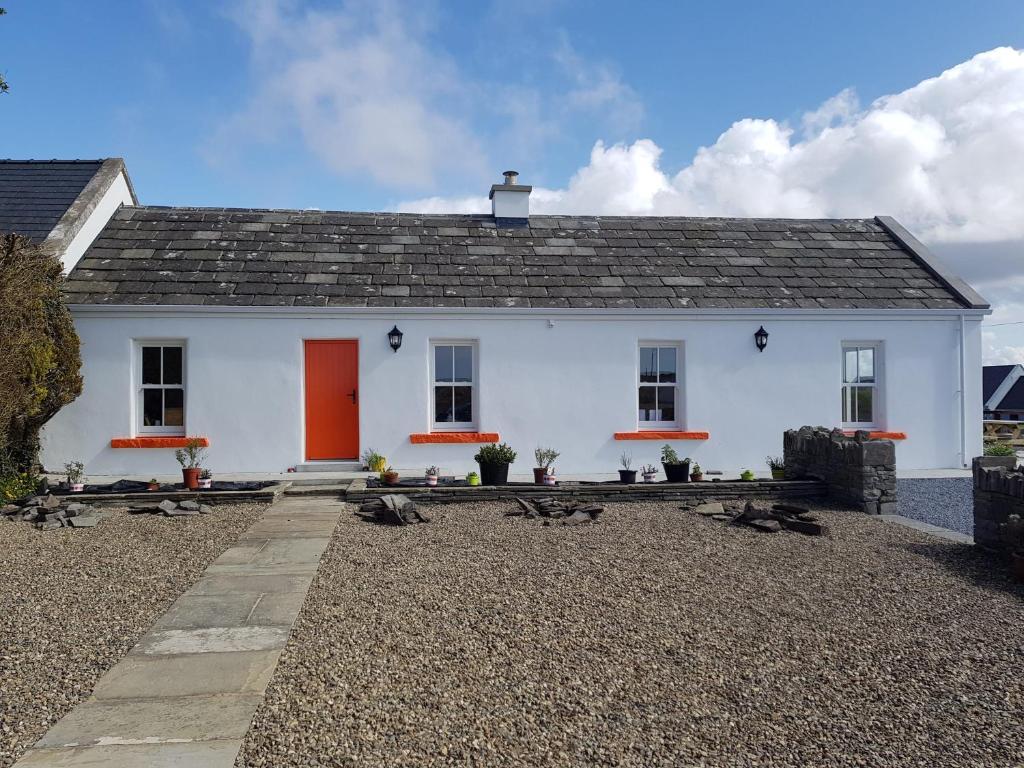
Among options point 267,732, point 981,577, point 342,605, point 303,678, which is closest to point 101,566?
point 342,605

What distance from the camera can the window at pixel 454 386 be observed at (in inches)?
496

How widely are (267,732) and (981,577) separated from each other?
19.3ft

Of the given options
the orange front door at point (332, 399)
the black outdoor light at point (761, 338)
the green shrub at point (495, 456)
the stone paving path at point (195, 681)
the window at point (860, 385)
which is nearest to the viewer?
the stone paving path at point (195, 681)

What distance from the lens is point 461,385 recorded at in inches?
498

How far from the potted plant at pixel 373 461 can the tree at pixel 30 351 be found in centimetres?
447

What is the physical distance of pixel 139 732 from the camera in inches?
135

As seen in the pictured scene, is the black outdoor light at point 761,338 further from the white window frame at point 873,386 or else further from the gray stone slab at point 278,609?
the gray stone slab at point 278,609

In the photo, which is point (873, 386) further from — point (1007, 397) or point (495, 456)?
point (1007, 397)

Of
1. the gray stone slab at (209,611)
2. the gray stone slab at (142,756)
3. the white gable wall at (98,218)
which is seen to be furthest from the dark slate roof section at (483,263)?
the gray stone slab at (142,756)

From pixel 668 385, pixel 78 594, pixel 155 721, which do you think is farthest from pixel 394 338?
pixel 155 721

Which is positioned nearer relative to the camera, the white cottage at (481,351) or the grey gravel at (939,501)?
the grey gravel at (939,501)

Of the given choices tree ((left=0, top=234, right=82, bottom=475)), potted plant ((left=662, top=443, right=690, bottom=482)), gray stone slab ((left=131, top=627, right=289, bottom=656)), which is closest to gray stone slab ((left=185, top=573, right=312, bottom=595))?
gray stone slab ((left=131, top=627, right=289, bottom=656))

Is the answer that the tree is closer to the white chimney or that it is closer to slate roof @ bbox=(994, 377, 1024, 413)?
the white chimney

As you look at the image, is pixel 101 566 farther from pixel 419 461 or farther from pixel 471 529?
pixel 419 461
